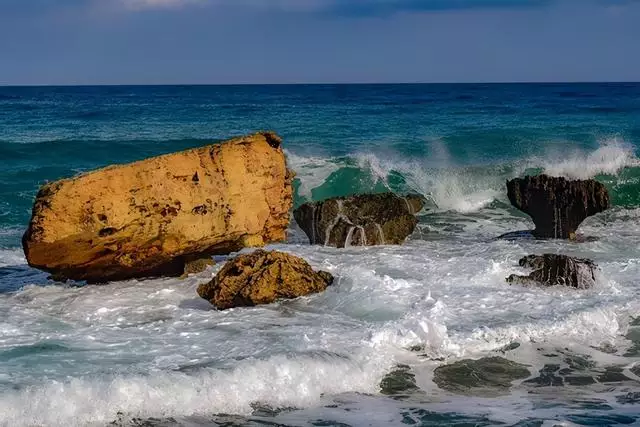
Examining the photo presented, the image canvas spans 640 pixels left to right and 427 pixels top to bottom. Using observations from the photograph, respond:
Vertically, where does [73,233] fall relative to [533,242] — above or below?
above

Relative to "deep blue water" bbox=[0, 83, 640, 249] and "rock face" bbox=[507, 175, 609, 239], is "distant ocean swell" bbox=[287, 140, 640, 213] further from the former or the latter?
"rock face" bbox=[507, 175, 609, 239]

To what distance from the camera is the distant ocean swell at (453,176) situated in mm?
14734

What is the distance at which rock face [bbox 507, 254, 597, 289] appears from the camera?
757 centimetres

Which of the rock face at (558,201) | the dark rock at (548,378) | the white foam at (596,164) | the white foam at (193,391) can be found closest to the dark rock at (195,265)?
the white foam at (193,391)

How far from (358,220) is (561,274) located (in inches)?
111

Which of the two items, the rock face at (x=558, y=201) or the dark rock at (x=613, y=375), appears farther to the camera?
the rock face at (x=558, y=201)

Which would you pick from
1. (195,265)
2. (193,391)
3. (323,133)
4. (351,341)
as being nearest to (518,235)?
(195,265)

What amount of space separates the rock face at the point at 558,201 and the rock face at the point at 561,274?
2371mm

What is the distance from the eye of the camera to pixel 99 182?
257 inches

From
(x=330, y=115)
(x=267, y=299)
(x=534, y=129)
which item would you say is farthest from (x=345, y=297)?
(x=330, y=115)

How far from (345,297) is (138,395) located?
2.65 metres

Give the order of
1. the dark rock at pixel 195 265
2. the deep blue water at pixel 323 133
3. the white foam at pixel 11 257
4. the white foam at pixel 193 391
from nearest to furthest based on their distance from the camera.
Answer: the white foam at pixel 193 391 → the dark rock at pixel 195 265 → the white foam at pixel 11 257 → the deep blue water at pixel 323 133

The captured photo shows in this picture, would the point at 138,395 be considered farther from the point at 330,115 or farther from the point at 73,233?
the point at 330,115

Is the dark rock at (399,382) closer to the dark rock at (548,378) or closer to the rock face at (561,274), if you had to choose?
the dark rock at (548,378)
